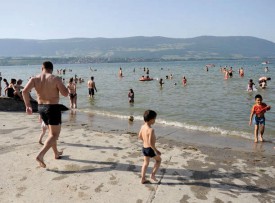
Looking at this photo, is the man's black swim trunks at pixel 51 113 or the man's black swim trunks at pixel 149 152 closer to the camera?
the man's black swim trunks at pixel 149 152

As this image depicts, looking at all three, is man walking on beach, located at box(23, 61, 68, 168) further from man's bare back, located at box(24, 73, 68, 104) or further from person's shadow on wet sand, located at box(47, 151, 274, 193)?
person's shadow on wet sand, located at box(47, 151, 274, 193)

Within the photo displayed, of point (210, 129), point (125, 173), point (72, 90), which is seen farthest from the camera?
point (72, 90)

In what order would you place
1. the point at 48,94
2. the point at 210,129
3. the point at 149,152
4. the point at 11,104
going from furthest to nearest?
the point at 11,104 → the point at 210,129 → the point at 48,94 → the point at 149,152

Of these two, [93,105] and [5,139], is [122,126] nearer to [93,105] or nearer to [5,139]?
[5,139]

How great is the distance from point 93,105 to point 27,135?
1075 centimetres

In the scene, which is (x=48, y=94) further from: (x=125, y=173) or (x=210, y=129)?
(x=210, y=129)

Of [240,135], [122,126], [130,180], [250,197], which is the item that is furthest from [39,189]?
[240,135]

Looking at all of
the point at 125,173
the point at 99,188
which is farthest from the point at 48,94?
the point at 125,173

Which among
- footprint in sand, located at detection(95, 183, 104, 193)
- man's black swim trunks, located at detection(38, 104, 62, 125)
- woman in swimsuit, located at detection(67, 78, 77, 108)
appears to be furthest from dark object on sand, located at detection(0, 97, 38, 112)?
footprint in sand, located at detection(95, 183, 104, 193)

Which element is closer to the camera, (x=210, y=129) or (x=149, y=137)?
(x=149, y=137)

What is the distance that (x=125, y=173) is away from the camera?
6102mm

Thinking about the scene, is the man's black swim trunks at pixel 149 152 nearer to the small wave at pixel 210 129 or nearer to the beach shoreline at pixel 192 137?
the beach shoreline at pixel 192 137

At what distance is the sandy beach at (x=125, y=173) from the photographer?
17.0ft

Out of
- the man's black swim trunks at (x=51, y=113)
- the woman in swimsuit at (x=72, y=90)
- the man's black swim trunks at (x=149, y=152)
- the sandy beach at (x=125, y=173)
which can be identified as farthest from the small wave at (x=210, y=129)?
the man's black swim trunks at (x=51, y=113)
